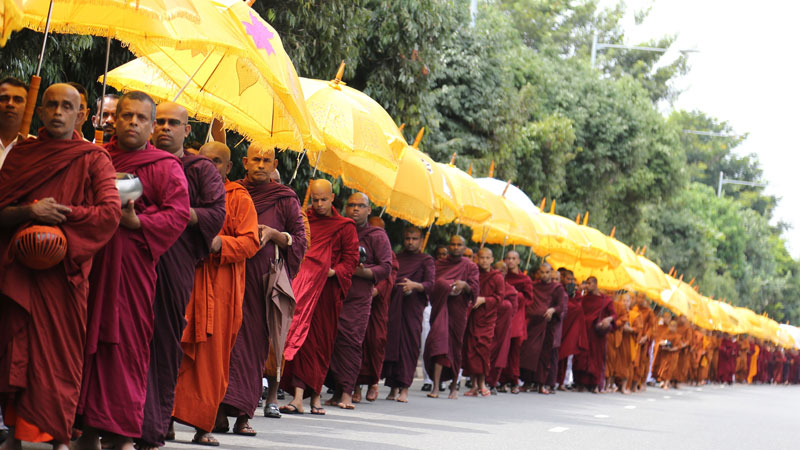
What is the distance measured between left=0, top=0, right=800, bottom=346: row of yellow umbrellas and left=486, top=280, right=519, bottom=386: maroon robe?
90 cm

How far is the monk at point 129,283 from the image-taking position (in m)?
6.46

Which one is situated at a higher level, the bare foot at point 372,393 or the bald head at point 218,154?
the bald head at point 218,154

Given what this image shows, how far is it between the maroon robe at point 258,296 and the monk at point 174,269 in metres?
1.55

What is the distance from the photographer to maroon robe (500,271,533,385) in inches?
765

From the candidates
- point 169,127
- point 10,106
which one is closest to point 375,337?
point 169,127

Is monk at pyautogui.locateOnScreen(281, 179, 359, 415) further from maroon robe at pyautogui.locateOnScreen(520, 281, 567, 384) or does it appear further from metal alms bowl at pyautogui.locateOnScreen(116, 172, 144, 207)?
maroon robe at pyautogui.locateOnScreen(520, 281, 567, 384)

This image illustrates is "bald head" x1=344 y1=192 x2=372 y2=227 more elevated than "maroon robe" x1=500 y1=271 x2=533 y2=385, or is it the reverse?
"bald head" x1=344 y1=192 x2=372 y2=227

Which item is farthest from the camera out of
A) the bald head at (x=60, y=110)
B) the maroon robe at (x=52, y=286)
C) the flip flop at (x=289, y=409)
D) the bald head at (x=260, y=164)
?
the flip flop at (x=289, y=409)

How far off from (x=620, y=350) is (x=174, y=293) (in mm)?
18161

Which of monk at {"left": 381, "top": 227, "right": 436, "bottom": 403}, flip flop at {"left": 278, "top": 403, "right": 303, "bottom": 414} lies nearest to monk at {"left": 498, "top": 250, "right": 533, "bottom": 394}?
monk at {"left": 381, "top": 227, "right": 436, "bottom": 403}

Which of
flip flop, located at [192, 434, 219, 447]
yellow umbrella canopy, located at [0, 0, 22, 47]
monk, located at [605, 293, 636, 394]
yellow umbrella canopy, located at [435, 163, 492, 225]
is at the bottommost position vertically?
flip flop, located at [192, 434, 219, 447]

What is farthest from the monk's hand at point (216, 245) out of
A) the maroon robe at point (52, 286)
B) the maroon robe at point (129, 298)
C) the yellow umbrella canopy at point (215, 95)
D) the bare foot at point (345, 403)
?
the bare foot at point (345, 403)

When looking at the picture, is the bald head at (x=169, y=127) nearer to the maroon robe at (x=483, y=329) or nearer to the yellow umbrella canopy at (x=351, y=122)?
the yellow umbrella canopy at (x=351, y=122)

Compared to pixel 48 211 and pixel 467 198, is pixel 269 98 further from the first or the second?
pixel 467 198
